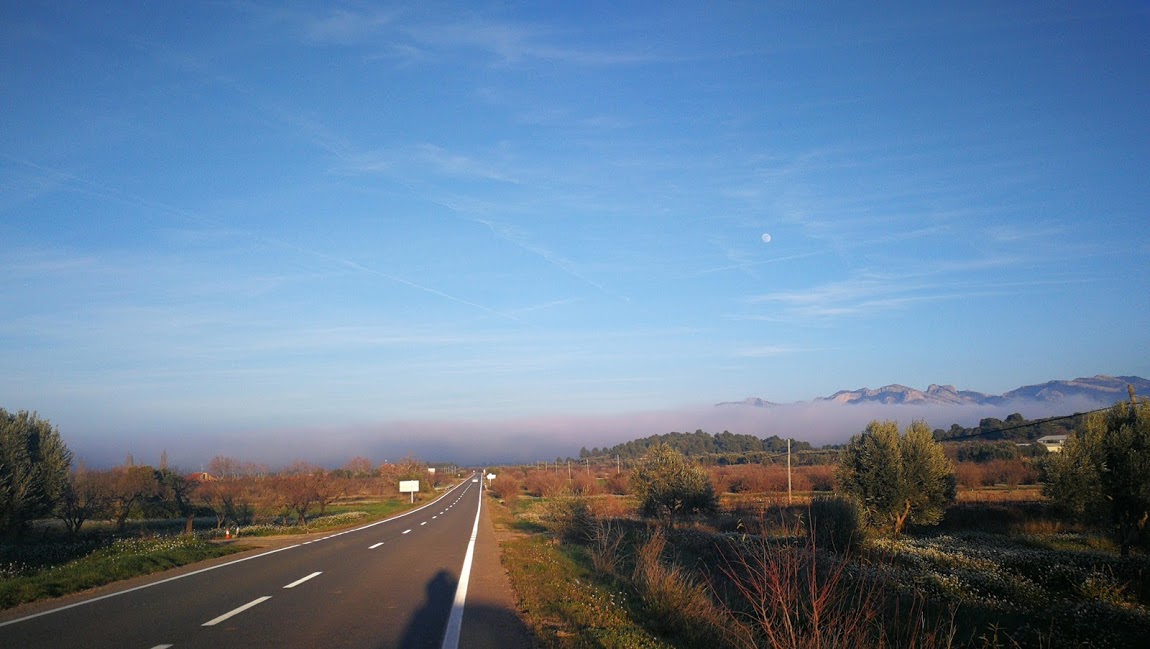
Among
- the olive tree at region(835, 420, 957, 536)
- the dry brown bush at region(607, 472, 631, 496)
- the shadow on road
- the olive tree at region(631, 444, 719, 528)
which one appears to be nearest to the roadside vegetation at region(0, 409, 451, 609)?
the shadow on road

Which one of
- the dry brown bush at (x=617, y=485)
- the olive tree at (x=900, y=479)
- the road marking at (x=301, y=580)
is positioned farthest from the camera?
the dry brown bush at (x=617, y=485)

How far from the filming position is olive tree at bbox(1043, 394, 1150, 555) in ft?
91.2

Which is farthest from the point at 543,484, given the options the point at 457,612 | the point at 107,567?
the point at 457,612

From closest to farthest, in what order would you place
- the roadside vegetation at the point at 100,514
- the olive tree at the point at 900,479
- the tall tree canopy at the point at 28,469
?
the roadside vegetation at the point at 100,514
the tall tree canopy at the point at 28,469
the olive tree at the point at 900,479

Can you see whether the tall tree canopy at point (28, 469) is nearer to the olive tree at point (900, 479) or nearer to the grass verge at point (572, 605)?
the grass verge at point (572, 605)

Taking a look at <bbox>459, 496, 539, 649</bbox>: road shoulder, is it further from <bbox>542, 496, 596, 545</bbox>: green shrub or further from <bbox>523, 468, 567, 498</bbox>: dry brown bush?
<bbox>523, 468, 567, 498</bbox>: dry brown bush

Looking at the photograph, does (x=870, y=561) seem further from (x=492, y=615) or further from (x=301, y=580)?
(x=301, y=580)

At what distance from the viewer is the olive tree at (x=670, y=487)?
34938mm

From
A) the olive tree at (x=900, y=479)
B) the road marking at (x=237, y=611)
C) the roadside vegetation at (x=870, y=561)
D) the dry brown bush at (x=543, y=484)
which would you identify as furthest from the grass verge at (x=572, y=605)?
the dry brown bush at (x=543, y=484)

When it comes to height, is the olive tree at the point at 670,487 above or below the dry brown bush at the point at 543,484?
above

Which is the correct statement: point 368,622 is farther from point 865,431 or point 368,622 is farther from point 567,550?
point 865,431

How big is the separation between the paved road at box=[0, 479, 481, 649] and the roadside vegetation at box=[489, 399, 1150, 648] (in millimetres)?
1989

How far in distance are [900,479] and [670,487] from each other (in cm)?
1213

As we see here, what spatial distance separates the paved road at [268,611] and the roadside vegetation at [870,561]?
78.3 inches
